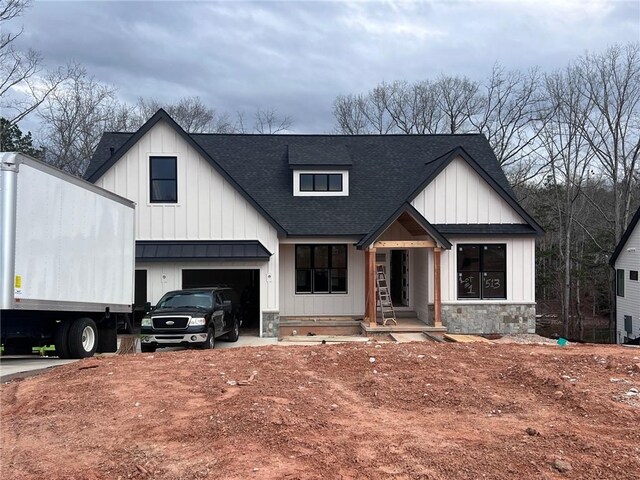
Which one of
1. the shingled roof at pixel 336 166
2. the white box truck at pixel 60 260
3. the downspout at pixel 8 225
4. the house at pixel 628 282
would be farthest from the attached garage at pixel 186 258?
the house at pixel 628 282

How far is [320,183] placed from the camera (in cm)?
2116

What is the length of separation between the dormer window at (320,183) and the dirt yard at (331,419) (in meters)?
11.5

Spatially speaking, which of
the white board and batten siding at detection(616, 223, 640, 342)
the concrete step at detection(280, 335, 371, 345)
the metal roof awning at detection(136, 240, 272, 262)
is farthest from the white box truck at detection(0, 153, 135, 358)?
the white board and batten siding at detection(616, 223, 640, 342)

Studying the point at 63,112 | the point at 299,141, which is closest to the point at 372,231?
the point at 299,141

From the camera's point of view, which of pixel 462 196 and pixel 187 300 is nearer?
pixel 187 300

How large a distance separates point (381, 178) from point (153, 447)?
17.4 metres

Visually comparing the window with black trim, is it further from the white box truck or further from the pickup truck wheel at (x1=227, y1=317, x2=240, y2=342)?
the white box truck

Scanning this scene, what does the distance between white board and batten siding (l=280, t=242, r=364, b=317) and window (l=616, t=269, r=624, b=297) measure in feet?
58.4

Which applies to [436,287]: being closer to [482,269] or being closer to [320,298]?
[482,269]

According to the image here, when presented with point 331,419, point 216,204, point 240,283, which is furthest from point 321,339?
point 331,419

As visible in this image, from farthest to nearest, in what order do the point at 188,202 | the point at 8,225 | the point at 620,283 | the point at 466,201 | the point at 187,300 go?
1. the point at 620,283
2. the point at 466,201
3. the point at 188,202
4. the point at 187,300
5. the point at 8,225

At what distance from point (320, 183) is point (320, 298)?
4423 millimetres

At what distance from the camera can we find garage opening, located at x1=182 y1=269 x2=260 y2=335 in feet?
75.7

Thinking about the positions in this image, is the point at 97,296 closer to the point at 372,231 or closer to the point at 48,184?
the point at 48,184
